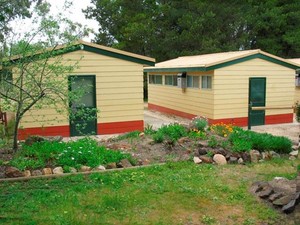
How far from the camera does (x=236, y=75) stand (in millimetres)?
12055

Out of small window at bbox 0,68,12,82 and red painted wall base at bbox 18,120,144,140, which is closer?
small window at bbox 0,68,12,82

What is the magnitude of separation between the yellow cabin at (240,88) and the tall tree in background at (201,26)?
11.0m

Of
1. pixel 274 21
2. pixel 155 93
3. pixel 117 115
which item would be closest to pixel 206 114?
pixel 117 115

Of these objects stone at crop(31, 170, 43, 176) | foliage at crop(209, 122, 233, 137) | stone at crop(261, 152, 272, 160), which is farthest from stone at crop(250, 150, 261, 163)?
stone at crop(31, 170, 43, 176)

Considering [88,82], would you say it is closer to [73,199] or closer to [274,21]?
[73,199]

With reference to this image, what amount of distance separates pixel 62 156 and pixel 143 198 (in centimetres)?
214

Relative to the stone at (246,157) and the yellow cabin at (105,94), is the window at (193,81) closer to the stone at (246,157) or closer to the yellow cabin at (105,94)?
the yellow cabin at (105,94)

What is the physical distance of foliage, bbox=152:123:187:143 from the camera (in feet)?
25.4

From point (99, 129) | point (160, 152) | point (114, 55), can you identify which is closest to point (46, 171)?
point (160, 152)

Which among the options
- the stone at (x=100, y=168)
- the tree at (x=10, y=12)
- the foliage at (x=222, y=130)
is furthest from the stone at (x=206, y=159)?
the tree at (x=10, y=12)

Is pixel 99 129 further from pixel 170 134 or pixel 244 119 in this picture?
pixel 244 119

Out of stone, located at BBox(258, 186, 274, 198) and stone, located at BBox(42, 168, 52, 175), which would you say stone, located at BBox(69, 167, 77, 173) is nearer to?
stone, located at BBox(42, 168, 52, 175)

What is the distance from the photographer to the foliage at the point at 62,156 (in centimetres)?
617

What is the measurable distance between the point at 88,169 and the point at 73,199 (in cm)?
132
